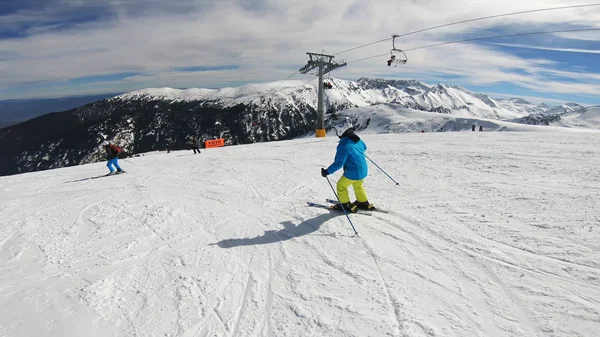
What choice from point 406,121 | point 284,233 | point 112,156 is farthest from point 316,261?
point 406,121

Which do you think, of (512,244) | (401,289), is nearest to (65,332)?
(401,289)

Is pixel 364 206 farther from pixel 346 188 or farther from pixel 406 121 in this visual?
pixel 406 121

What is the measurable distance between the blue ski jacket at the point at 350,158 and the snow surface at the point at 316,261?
1.03 meters

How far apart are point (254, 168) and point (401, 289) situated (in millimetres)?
10308

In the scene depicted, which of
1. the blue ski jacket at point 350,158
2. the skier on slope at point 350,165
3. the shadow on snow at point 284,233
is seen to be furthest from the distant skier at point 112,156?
the blue ski jacket at point 350,158

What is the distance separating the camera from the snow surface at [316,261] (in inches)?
151

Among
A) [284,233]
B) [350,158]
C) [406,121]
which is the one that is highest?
[350,158]

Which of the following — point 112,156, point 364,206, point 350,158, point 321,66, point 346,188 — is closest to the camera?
point 350,158

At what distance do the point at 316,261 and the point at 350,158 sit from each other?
8.46ft

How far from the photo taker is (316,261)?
17.1ft

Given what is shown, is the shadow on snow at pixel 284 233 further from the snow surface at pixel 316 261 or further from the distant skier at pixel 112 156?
the distant skier at pixel 112 156

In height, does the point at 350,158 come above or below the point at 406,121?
above

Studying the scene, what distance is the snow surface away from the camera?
383cm

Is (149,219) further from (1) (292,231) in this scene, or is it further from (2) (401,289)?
(2) (401,289)
